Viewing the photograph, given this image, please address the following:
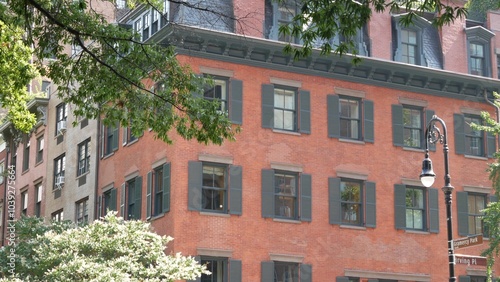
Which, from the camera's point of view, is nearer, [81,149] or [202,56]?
[202,56]

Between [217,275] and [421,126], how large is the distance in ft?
38.3

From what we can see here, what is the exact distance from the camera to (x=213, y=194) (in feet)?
126

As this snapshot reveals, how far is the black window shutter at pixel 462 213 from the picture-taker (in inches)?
1679

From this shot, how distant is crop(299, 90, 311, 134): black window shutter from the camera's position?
133 ft

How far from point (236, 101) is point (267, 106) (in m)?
1.42

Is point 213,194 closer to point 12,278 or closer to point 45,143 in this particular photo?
point 12,278

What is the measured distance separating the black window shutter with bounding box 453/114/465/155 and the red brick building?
0.19 ft

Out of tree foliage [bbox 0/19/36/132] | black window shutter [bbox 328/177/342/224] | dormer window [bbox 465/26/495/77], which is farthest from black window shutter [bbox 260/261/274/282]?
tree foliage [bbox 0/19/36/132]

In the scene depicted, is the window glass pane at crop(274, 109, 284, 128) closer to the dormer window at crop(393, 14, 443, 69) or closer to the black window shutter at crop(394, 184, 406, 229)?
the black window shutter at crop(394, 184, 406, 229)

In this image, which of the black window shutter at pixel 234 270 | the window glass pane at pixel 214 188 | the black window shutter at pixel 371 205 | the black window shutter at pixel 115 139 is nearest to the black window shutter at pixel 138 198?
the black window shutter at pixel 115 139

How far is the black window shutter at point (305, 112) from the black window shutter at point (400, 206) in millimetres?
4665

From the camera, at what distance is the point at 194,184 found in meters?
37.8

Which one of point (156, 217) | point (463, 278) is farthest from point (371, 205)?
point (156, 217)

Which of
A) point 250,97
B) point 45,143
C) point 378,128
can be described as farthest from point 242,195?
point 45,143
